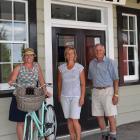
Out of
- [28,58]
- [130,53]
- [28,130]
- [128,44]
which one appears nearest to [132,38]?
[128,44]

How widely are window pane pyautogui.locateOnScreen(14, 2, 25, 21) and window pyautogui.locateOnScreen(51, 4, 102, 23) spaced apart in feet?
2.60

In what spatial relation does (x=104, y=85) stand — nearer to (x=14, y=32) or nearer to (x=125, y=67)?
(x=14, y=32)

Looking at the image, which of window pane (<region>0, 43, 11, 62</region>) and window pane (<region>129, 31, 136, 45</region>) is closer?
window pane (<region>0, 43, 11, 62</region>)

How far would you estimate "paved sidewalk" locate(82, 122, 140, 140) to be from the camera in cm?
802

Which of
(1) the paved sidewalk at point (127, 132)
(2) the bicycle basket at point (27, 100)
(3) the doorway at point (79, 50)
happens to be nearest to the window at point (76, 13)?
(3) the doorway at point (79, 50)

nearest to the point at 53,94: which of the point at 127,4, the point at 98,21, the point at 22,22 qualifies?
the point at 22,22

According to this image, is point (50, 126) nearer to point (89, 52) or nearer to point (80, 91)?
point (80, 91)

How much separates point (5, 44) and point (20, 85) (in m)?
1.15

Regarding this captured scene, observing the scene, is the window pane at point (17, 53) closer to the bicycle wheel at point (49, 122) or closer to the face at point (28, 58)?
the face at point (28, 58)

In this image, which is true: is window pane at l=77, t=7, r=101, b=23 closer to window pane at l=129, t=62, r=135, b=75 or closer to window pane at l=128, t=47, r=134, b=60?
window pane at l=128, t=47, r=134, b=60

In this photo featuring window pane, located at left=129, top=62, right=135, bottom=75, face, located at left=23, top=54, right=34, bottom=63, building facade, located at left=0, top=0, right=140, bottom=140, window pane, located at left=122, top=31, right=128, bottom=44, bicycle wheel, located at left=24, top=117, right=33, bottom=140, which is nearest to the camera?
bicycle wheel, located at left=24, top=117, right=33, bottom=140

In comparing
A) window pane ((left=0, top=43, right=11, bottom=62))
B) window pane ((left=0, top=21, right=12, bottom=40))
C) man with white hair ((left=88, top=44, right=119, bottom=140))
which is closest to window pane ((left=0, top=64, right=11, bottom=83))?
window pane ((left=0, top=43, right=11, bottom=62))

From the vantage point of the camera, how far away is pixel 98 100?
713 centimetres

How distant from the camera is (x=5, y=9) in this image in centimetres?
705
